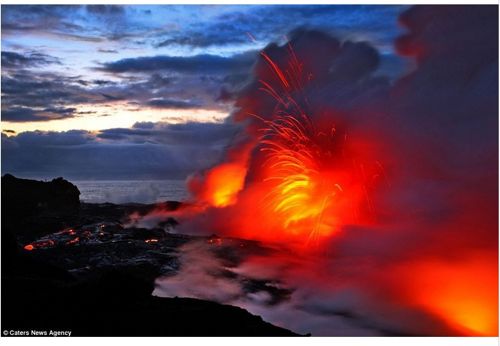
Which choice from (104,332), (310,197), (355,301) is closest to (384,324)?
(355,301)

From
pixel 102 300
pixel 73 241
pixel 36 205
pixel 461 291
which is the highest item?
pixel 36 205

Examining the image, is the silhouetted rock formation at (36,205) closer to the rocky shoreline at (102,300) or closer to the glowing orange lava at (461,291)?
the rocky shoreline at (102,300)

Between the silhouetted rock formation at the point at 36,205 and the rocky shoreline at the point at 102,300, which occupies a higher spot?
the silhouetted rock formation at the point at 36,205

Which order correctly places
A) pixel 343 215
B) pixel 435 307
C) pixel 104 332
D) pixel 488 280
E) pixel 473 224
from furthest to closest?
pixel 343 215 < pixel 473 224 < pixel 488 280 < pixel 435 307 < pixel 104 332

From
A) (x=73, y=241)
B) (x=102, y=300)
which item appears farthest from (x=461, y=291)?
(x=73, y=241)

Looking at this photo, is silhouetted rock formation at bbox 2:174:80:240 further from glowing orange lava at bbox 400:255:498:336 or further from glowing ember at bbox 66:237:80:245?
glowing orange lava at bbox 400:255:498:336

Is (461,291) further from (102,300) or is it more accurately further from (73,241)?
(73,241)

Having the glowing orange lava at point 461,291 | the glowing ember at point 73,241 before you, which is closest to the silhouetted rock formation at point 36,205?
the glowing ember at point 73,241

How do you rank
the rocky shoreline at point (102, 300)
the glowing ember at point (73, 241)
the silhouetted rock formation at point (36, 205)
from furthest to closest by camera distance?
the silhouetted rock formation at point (36, 205), the glowing ember at point (73, 241), the rocky shoreline at point (102, 300)

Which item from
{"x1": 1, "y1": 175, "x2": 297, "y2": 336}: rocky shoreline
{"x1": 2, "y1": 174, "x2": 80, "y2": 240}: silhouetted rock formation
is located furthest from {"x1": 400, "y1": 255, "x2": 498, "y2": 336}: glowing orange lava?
{"x1": 2, "y1": 174, "x2": 80, "y2": 240}: silhouetted rock formation

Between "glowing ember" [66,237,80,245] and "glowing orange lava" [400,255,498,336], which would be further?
"glowing ember" [66,237,80,245]

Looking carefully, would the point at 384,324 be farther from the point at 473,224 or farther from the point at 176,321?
the point at 473,224
